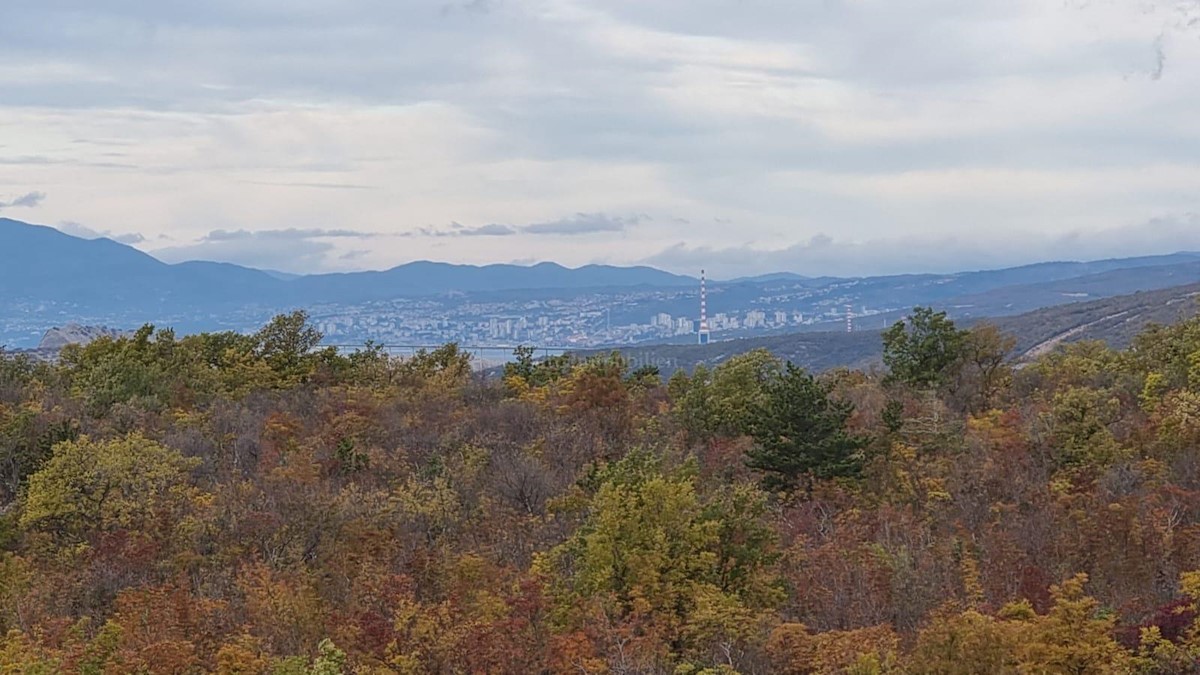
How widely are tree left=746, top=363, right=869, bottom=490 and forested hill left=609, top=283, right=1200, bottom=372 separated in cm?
7740

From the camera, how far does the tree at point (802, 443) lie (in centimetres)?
2480

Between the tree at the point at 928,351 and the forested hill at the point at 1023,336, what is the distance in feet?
208

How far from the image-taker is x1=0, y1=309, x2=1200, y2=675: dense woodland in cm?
1470

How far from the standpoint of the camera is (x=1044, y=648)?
1252 centimetres

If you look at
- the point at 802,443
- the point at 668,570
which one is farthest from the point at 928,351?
the point at 668,570

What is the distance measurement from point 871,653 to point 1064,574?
6048 mm

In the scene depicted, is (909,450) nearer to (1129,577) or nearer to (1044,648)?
(1129,577)

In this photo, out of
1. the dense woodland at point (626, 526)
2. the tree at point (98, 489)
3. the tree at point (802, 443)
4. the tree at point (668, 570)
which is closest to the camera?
the dense woodland at point (626, 526)

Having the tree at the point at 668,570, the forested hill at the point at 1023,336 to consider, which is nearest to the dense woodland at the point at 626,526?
the tree at the point at 668,570

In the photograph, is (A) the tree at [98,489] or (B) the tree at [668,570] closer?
(B) the tree at [668,570]

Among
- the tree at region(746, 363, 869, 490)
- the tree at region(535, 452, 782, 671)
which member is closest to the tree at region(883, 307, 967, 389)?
the tree at region(746, 363, 869, 490)

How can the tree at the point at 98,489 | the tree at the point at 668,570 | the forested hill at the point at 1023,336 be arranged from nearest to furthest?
the tree at the point at 668,570, the tree at the point at 98,489, the forested hill at the point at 1023,336

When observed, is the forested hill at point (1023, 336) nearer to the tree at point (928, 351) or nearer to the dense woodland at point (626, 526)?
the tree at point (928, 351)

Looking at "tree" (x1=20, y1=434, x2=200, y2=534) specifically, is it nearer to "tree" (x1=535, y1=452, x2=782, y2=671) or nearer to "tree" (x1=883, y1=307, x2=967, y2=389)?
"tree" (x1=535, y1=452, x2=782, y2=671)
